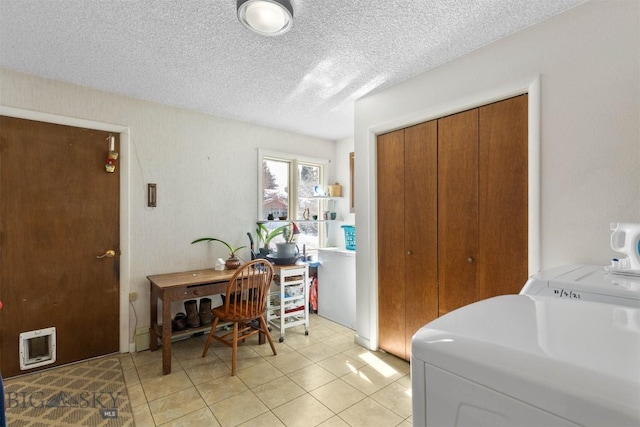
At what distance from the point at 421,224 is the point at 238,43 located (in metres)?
1.85

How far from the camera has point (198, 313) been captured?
2898mm

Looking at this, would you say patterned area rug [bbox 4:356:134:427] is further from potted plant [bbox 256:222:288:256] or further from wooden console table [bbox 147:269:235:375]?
potted plant [bbox 256:222:288:256]

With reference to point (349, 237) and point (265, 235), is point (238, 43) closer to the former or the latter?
point (265, 235)

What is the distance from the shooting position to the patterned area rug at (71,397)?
178 centimetres

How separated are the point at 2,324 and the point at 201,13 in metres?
2.65

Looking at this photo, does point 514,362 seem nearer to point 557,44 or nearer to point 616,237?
point 616,237

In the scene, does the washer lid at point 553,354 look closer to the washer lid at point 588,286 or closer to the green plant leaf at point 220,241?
the washer lid at point 588,286

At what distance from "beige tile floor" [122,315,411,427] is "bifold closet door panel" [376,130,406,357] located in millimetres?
238

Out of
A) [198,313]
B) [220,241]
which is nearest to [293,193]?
[220,241]

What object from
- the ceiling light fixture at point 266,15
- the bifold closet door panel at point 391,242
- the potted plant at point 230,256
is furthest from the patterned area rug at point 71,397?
the ceiling light fixture at point 266,15

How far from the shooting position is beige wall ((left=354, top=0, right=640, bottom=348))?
1.46m

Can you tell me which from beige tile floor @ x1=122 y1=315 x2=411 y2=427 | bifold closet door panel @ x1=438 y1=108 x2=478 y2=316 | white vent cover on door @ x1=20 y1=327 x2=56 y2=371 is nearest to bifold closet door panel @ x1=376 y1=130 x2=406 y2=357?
beige tile floor @ x1=122 y1=315 x2=411 y2=427

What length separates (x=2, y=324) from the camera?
7.21ft

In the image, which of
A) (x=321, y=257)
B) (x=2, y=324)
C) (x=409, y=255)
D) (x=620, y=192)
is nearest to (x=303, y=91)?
(x=409, y=255)
